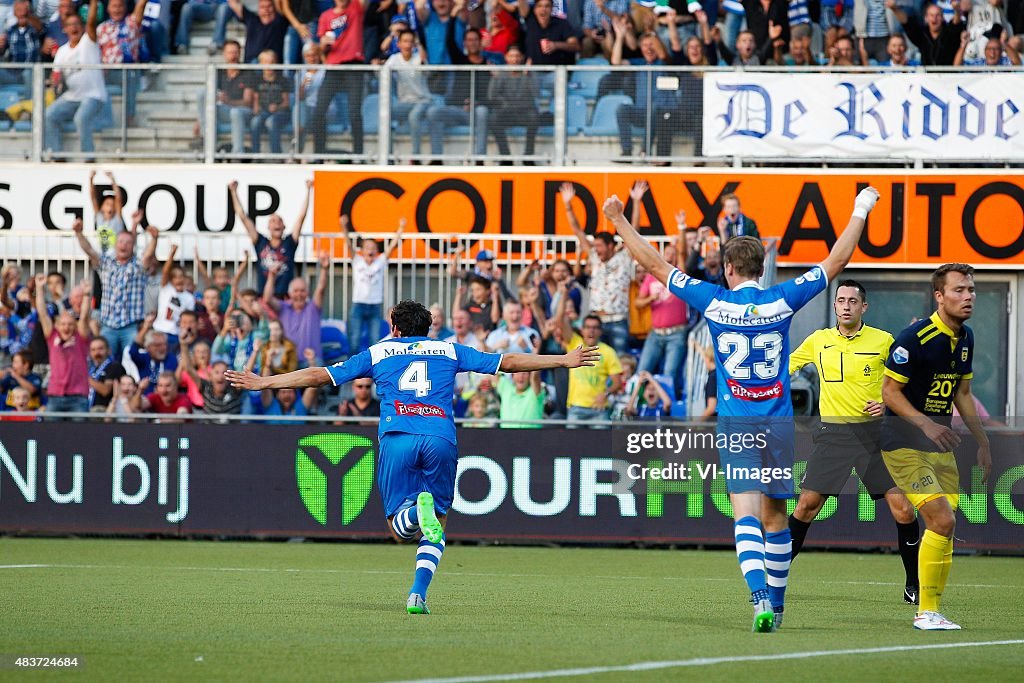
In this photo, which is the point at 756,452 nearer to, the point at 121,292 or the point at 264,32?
the point at 121,292

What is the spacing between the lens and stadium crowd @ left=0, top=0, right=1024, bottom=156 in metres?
19.8

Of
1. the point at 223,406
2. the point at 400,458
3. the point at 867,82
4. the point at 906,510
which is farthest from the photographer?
the point at 867,82

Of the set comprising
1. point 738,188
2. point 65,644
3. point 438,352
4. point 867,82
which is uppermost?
point 867,82

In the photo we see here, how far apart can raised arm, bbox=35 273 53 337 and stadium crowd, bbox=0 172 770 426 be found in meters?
0.02

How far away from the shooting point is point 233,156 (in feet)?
68.5

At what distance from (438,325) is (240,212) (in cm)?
332

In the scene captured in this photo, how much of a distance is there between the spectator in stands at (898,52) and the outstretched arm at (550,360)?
11567mm

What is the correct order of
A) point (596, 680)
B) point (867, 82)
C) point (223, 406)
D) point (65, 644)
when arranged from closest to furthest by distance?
point (596, 680), point (65, 644), point (223, 406), point (867, 82)

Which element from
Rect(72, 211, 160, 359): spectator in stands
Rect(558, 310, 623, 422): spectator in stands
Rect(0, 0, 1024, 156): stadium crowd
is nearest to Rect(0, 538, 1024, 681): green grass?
Rect(558, 310, 623, 422): spectator in stands

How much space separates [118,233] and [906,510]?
444 inches

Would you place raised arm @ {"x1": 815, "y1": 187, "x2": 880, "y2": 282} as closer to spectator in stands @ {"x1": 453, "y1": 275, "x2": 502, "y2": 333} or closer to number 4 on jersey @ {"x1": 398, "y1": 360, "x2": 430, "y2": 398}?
number 4 on jersey @ {"x1": 398, "y1": 360, "x2": 430, "y2": 398}

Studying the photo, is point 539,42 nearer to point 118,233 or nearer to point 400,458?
point 118,233

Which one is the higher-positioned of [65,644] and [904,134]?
[904,134]

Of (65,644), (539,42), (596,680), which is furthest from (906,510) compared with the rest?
(539,42)
